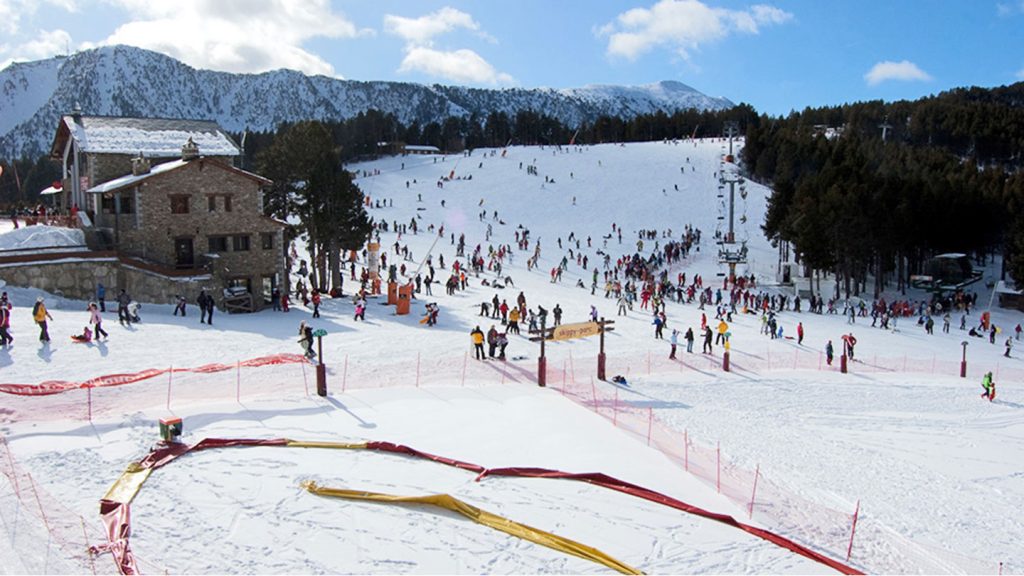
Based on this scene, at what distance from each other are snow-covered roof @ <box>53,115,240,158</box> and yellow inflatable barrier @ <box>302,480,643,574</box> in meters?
25.5

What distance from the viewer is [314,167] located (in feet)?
110

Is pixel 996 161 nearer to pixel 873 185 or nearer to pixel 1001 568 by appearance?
pixel 873 185

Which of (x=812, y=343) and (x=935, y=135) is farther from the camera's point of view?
(x=935, y=135)

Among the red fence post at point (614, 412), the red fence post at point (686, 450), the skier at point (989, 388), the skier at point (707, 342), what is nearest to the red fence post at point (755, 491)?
the red fence post at point (686, 450)

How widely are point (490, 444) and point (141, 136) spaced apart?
26.1 m

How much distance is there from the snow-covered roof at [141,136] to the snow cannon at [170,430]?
880 inches

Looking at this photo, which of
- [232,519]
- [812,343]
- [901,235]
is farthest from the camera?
[901,235]

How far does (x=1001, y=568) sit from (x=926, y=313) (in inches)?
1069

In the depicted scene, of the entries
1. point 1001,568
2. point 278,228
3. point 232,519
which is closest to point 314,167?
point 278,228

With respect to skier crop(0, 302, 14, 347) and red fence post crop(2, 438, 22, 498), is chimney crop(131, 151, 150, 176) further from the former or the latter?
red fence post crop(2, 438, 22, 498)

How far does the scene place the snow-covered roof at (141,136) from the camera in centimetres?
3134

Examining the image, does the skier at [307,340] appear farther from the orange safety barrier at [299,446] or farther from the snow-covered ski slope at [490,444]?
the orange safety barrier at [299,446]

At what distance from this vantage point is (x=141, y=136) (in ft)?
107

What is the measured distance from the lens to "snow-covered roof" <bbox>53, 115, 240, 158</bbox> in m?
31.3
